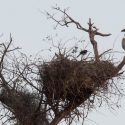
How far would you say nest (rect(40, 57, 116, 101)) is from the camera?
773 cm

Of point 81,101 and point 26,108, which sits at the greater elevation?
point 81,101

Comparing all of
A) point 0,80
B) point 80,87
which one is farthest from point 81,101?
point 0,80

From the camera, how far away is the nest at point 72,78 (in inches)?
304

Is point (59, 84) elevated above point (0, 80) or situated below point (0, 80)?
above

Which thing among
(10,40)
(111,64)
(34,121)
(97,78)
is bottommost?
(34,121)

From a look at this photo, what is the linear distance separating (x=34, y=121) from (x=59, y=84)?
0.83 m

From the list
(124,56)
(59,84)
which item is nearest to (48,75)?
(59,84)

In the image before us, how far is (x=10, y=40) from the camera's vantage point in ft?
25.6

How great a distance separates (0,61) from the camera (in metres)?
7.79

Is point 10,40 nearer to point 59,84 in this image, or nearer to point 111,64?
point 59,84

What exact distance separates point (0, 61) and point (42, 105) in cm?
132

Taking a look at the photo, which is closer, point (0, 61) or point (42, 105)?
point (0, 61)

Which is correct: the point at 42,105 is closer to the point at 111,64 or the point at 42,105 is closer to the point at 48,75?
the point at 48,75

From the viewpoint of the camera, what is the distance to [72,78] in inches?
299
